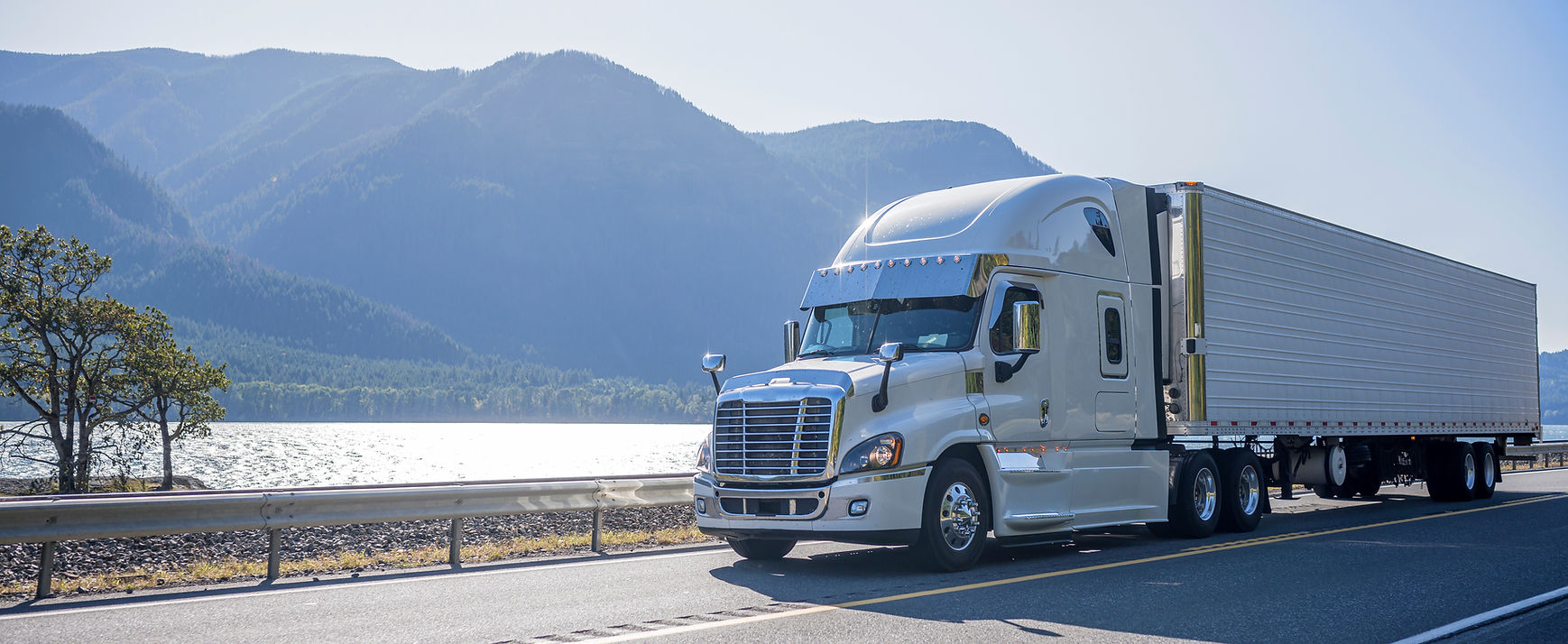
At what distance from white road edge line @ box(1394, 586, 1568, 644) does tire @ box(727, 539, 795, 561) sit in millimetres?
5635

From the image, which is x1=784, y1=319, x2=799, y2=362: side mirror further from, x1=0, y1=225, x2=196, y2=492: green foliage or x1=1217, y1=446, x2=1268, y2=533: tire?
x1=0, y1=225, x2=196, y2=492: green foliage

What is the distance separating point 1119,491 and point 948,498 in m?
2.91

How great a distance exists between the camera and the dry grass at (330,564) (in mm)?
9570

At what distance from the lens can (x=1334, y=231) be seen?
1661cm

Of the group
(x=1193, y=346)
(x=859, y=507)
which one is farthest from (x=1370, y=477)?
(x=859, y=507)

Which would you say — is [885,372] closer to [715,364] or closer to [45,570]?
[715,364]

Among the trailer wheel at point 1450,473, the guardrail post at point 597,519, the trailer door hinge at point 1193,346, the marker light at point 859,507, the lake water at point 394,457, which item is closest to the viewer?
the marker light at point 859,507

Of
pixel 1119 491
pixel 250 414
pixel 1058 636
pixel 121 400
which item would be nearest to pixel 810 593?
pixel 1058 636

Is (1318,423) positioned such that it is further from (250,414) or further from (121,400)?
(250,414)

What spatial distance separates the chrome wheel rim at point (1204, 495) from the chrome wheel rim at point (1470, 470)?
915 cm

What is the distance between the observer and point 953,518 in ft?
33.7

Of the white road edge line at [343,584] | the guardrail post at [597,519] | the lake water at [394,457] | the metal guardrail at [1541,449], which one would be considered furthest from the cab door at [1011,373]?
the lake water at [394,457]

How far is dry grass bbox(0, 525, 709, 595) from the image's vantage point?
9.57 meters

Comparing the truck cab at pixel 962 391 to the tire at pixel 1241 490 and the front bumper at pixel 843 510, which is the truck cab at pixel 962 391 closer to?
the front bumper at pixel 843 510
